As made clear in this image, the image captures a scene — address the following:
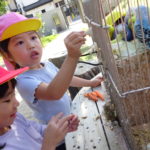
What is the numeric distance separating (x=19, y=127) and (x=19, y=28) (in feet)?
1.60

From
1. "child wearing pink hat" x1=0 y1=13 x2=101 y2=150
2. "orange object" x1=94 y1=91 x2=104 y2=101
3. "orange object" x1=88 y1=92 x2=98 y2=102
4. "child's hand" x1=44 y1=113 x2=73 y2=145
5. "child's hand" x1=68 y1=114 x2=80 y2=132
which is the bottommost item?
"orange object" x1=88 y1=92 x2=98 y2=102

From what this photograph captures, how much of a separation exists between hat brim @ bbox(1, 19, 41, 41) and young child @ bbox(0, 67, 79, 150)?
0.96ft

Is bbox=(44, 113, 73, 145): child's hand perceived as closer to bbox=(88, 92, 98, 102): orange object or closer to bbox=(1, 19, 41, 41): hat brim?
bbox=(1, 19, 41, 41): hat brim

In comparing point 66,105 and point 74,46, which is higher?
point 74,46

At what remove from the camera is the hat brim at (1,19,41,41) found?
1.28 meters

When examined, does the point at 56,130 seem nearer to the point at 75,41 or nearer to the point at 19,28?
the point at 75,41

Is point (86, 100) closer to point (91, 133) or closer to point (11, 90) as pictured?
point (91, 133)

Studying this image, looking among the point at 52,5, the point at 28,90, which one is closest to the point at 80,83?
the point at 28,90

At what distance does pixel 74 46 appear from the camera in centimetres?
100

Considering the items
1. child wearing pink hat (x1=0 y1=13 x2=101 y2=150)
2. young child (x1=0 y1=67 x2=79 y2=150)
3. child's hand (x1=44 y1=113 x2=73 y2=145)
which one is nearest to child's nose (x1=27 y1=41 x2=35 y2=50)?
child wearing pink hat (x1=0 y1=13 x2=101 y2=150)

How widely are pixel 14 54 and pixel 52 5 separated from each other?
2003cm

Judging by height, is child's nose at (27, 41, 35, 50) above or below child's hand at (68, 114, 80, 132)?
above

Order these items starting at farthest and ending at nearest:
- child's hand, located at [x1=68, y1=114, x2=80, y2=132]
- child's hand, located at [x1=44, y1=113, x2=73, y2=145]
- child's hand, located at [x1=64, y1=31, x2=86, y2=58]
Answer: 1. child's hand, located at [x1=68, y1=114, x2=80, y2=132]
2. child's hand, located at [x1=44, y1=113, x2=73, y2=145]
3. child's hand, located at [x1=64, y1=31, x2=86, y2=58]

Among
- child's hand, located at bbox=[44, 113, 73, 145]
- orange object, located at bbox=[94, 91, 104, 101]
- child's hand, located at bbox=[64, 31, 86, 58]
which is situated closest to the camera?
child's hand, located at bbox=[64, 31, 86, 58]
